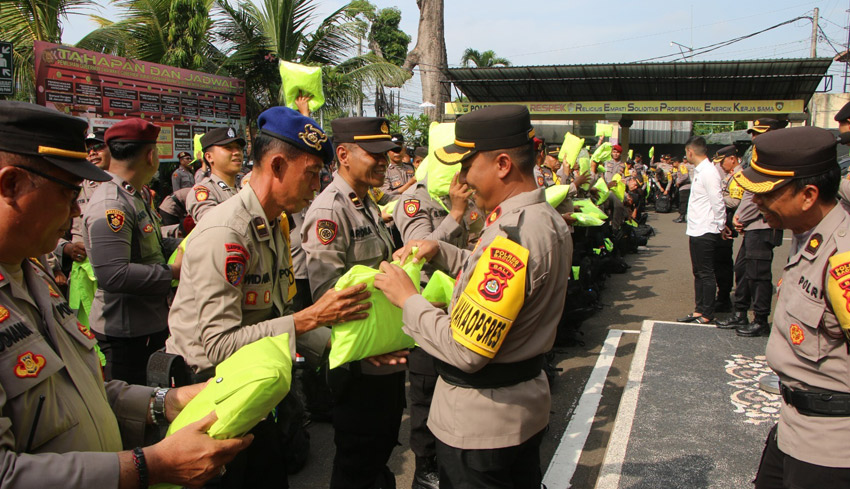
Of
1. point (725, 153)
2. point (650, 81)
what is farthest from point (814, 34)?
point (725, 153)

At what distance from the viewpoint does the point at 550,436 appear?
3.99m

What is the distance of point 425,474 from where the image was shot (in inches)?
132

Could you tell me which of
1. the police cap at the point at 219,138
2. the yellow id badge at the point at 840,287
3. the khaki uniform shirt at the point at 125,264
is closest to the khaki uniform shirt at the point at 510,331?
the yellow id badge at the point at 840,287

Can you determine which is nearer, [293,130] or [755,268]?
[293,130]

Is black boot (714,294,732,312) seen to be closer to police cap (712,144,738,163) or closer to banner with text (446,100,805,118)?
police cap (712,144,738,163)

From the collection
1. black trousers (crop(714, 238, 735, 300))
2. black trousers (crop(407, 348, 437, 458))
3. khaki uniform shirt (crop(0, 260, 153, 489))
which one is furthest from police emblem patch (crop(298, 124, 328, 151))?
black trousers (crop(714, 238, 735, 300))

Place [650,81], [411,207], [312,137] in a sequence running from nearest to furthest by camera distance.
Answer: [312,137]
[411,207]
[650,81]

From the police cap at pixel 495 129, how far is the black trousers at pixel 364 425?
1257mm

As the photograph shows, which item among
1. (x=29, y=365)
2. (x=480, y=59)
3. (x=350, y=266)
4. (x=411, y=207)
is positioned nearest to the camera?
(x=29, y=365)

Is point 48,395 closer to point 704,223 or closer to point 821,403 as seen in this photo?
point 821,403

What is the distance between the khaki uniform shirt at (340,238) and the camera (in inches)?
106

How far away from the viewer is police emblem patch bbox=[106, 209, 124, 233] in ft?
9.78

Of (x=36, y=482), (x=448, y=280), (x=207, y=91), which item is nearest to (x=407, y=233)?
(x=448, y=280)

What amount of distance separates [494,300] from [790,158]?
1.40 m
